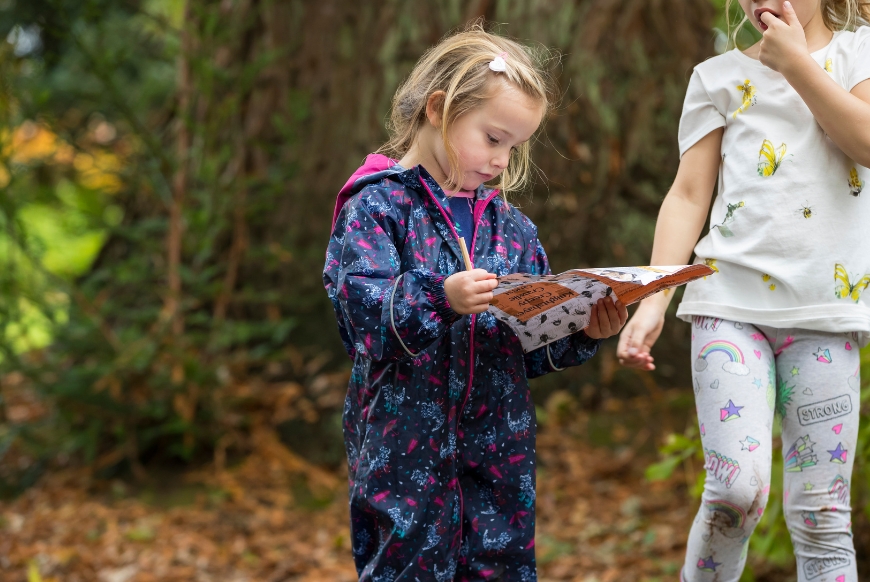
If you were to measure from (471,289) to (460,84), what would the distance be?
0.50 metres

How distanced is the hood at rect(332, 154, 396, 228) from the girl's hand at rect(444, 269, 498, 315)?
1.16 feet

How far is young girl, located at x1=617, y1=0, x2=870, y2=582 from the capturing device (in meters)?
1.90

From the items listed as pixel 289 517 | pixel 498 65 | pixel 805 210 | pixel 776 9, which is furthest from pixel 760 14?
pixel 289 517

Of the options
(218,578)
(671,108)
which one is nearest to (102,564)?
(218,578)

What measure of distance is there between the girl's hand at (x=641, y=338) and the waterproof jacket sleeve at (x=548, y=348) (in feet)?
0.21

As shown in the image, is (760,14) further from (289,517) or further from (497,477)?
(289,517)

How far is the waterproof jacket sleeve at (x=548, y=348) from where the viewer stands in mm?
2033

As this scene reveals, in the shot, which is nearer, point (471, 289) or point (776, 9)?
point (471, 289)

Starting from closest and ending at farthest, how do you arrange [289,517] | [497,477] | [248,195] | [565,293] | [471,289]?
[471,289]
[565,293]
[497,477]
[289,517]
[248,195]

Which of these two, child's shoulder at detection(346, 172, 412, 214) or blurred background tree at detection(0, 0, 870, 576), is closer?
child's shoulder at detection(346, 172, 412, 214)

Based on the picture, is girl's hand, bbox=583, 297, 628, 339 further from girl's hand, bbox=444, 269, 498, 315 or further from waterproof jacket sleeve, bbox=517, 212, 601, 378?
girl's hand, bbox=444, 269, 498, 315

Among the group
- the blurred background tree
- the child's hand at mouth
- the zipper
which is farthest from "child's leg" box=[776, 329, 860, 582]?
the blurred background tree

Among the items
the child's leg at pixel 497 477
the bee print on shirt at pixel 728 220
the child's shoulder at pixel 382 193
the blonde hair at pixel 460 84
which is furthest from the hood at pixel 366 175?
the bee print on shirt at pixel 728 220

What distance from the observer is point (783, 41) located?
1.82 m
